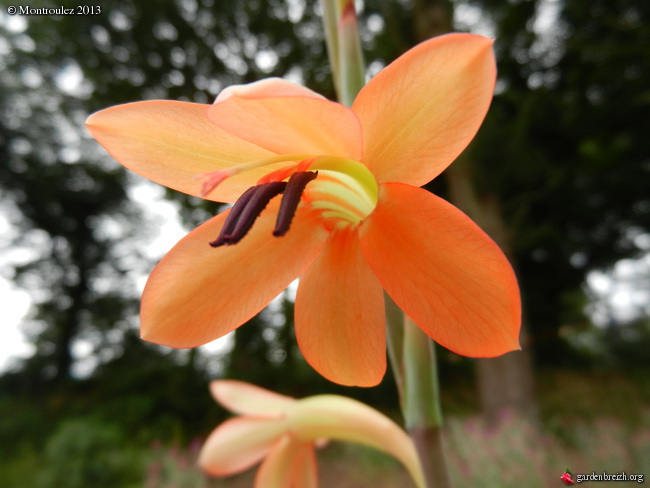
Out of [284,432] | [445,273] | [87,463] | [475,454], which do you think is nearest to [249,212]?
[445,273]

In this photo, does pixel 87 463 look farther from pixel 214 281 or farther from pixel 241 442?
pixel 214 281

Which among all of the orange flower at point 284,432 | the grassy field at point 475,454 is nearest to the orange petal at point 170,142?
the orange flower at point 284,432

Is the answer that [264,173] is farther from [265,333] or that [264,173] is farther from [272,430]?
[265,333]

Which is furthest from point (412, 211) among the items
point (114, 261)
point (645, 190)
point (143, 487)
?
point (114, 261)

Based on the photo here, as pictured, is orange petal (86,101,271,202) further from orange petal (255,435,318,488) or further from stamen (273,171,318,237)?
orange petal (255,435,318,488)

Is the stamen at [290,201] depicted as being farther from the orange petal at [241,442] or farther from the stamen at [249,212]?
the orange petal at [241,442]

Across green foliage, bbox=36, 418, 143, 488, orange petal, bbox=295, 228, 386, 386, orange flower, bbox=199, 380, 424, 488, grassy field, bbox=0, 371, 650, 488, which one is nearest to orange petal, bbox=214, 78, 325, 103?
orange petal, bbox=295, 228, 386, 386
